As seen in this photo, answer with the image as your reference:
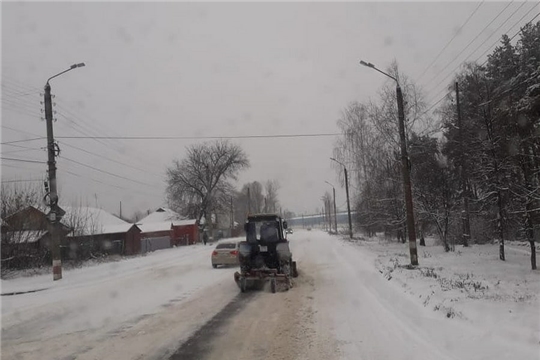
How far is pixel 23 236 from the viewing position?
23.7 meters

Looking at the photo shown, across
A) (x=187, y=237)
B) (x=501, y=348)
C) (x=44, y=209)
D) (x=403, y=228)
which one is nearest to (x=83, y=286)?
(x=44, y=209)

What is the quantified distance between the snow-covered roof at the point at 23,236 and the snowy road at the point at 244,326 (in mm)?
8140

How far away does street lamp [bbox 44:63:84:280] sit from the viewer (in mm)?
20672

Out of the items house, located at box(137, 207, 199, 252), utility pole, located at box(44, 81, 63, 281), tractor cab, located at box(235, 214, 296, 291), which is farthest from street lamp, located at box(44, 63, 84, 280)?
house, located at box(137, 207, 199, 252)

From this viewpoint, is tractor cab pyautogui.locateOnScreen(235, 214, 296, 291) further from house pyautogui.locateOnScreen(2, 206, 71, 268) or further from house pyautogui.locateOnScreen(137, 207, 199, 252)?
house pyautogui.locateOnScreen(137, 207, 199, 252)

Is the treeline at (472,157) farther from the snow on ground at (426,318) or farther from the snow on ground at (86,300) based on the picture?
the snow on ground at (86,300)

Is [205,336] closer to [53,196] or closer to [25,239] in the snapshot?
[53,196]

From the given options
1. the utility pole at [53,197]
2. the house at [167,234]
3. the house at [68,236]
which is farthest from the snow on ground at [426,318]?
the house at [167,234]

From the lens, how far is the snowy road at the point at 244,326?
711cm

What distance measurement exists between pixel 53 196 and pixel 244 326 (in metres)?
14.9

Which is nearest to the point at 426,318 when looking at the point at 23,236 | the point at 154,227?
the point at 23,236

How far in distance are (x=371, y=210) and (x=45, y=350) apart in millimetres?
35017

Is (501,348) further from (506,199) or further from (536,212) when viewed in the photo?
(506,199)

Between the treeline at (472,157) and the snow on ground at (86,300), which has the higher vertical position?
the treeline at (472,157)
